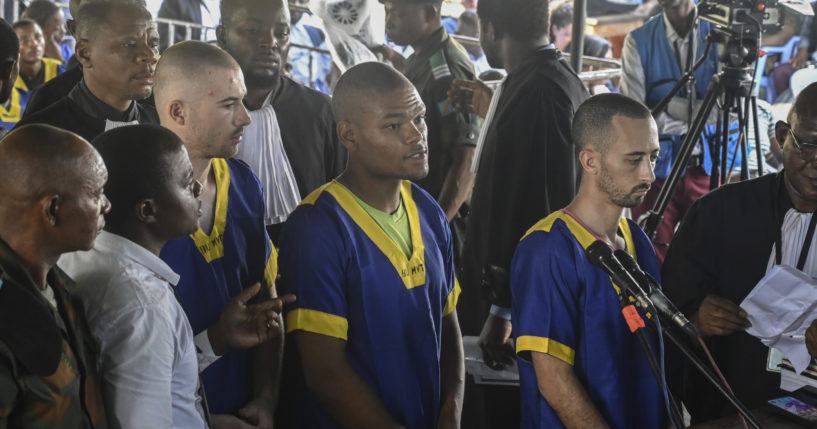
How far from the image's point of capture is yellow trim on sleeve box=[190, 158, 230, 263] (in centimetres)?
218

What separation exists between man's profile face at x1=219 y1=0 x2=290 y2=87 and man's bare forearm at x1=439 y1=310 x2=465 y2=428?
1218 mm

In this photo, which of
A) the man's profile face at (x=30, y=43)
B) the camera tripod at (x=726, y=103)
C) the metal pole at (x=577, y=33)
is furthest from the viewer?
the man's profile face at (x=30, y=43)

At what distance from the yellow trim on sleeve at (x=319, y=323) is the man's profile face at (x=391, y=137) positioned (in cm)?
46

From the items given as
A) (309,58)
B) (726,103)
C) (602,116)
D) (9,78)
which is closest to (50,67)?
(309,58)

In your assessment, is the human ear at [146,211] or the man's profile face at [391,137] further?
the man's profile face at [391,137]

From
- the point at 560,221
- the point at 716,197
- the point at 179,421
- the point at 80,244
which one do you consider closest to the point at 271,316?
the point at 179,421

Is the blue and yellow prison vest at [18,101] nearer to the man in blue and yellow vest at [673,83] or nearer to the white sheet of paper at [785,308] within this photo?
the man in blue and yellow vest at [673,83]

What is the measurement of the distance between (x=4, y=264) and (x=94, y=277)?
26cm

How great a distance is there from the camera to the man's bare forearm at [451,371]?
239 cm

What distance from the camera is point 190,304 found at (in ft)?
6.99

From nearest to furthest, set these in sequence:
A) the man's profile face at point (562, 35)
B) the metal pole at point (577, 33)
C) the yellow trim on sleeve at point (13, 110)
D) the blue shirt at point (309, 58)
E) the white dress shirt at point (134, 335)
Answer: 1. the white dress shirt at point (134, 335)
2. the metal pole at point (577, 33)
3. the yellow trim on sleeve at point (13, 110)
4. the blue shirt at point (309, 58)
5. the man's profile face at point (562, 35)

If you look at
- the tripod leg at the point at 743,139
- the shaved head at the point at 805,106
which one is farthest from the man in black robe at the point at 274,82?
the tripod leg at the point at 743,139

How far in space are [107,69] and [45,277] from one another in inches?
60.3

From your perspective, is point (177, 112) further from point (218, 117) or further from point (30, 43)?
point (30, 43)
